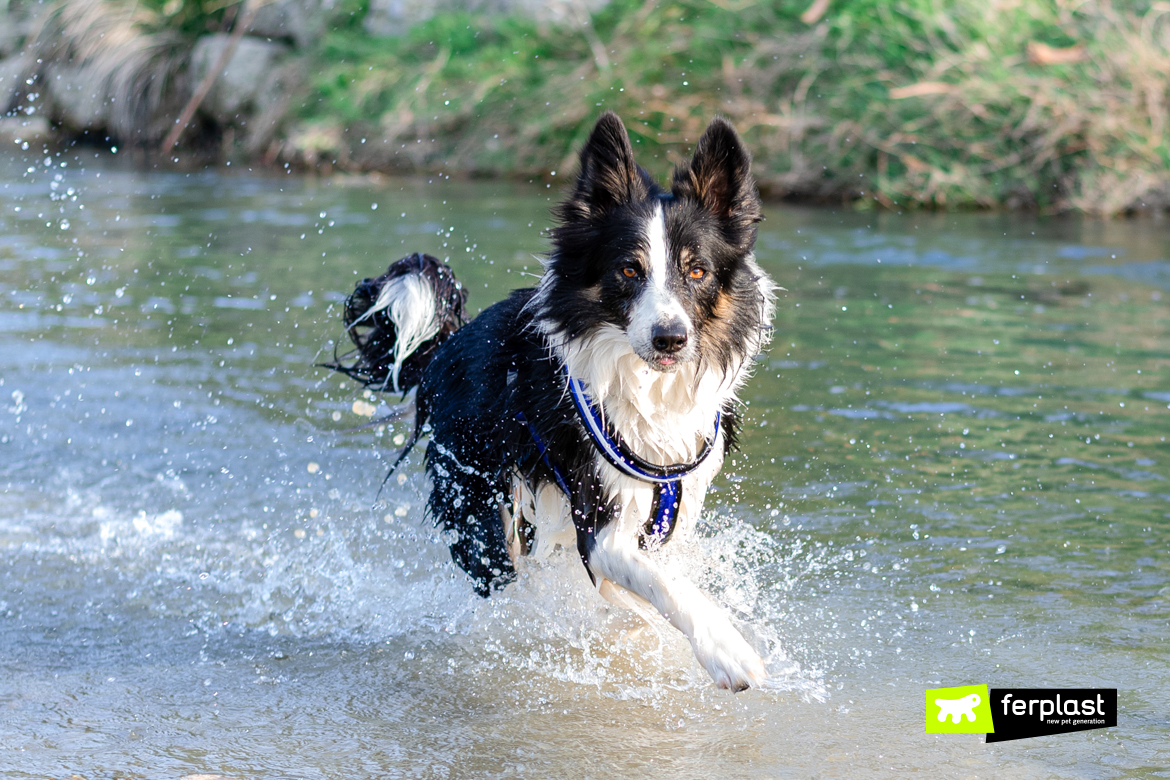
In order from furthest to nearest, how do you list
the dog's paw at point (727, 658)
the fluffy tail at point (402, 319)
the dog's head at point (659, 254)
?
the fluffy tail at point (402, 319) → the dog's head at point (659, 254) → the dog's paw at point (727, 658)

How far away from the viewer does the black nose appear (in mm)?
3252

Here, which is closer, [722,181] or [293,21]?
[722,181]

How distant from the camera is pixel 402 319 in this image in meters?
4.40

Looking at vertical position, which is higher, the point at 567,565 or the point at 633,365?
the point at 633,365

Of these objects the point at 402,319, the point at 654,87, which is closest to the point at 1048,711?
the point at 402,319

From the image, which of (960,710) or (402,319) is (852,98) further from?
(960,710)

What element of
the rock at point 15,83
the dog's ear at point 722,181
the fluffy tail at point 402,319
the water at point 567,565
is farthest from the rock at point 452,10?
the dog's ear at point 722,181

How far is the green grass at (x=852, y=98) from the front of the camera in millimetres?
12766

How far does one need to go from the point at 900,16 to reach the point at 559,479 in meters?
11.8

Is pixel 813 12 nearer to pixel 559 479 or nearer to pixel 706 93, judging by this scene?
pixel 706 93

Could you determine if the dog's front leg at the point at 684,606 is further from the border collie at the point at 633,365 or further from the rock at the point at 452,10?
the rock at the point at 452,10

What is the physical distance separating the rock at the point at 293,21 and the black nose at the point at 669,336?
60.3 feet

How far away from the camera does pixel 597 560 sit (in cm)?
354

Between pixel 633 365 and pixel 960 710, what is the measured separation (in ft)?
4.29
